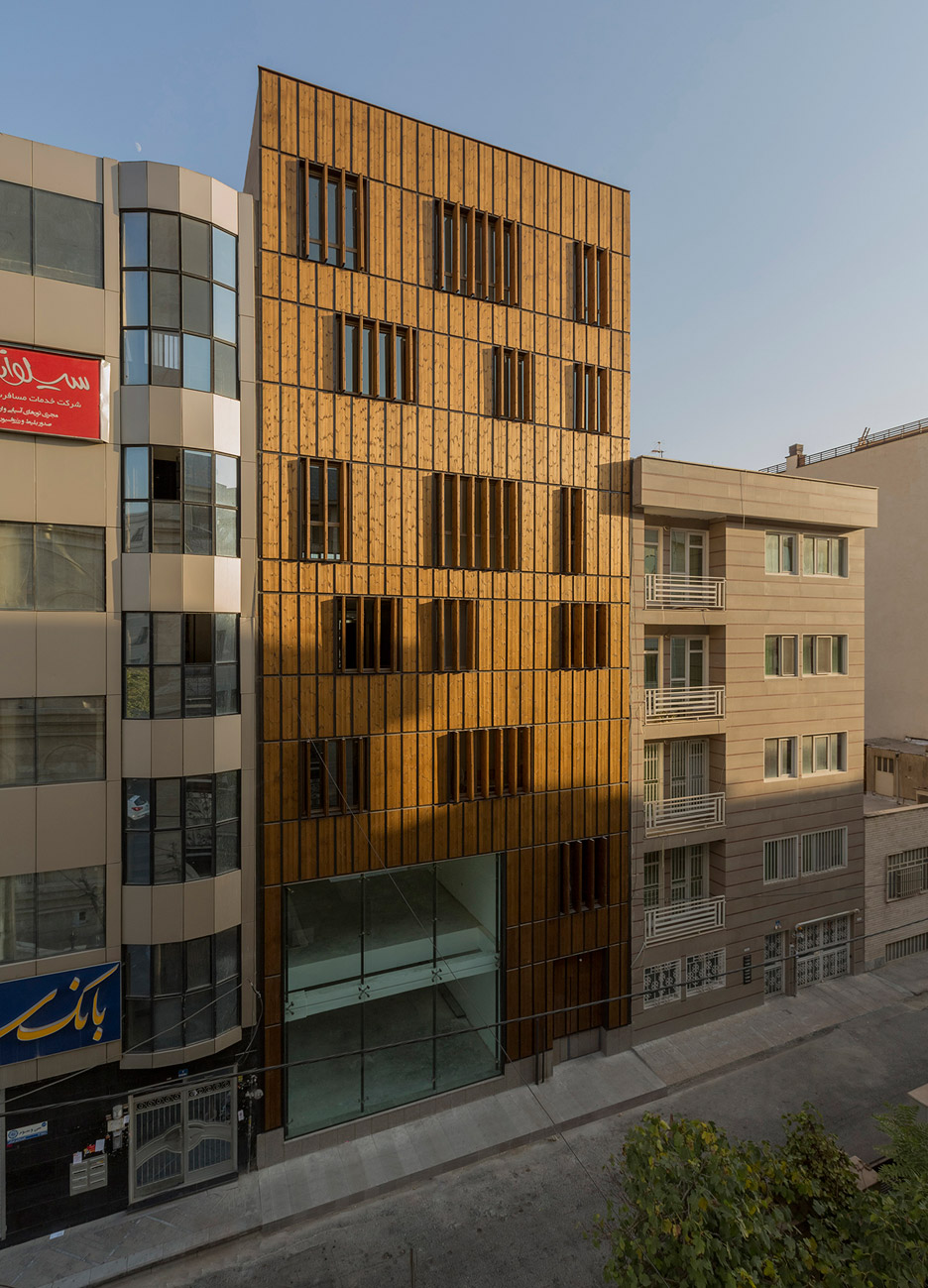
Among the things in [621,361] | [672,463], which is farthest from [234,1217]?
[621,361]

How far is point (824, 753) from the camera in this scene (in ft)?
76.8

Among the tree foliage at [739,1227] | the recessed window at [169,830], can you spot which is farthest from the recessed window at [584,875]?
the recessed window at [169,830]

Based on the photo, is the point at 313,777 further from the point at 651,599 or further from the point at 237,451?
the point at 651,599

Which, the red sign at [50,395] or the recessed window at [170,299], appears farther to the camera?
the recessed window at [170,299]

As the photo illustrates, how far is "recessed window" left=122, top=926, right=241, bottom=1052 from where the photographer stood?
46.9ft

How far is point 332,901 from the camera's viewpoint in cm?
A: 1709

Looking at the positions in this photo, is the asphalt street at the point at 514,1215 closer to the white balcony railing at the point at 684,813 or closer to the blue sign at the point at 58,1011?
the blue sign at the point at 58,1011

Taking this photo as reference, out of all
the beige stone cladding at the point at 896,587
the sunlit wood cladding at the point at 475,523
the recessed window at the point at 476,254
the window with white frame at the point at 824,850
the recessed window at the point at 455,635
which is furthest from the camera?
the beige stone cladding at the point at 896,587

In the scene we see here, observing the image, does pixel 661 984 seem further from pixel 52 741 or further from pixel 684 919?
pixel 52 741

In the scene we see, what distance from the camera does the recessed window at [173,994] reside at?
46.9 ft

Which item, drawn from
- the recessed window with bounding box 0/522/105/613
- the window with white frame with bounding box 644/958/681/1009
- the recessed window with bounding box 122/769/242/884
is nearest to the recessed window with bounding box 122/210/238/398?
the recessed window with bounding box 0/522/105/613

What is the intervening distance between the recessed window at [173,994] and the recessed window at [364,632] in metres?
7.17

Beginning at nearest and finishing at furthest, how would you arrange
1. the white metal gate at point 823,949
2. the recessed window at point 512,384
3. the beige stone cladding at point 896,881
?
the recessed window at point 512,384 → the white metal gate at point 823,949 → the beige stone cladding at point 896,881

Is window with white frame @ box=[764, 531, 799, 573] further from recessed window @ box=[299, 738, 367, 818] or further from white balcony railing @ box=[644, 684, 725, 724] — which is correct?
recessed window @ box=[299, 738, 367, 818]
